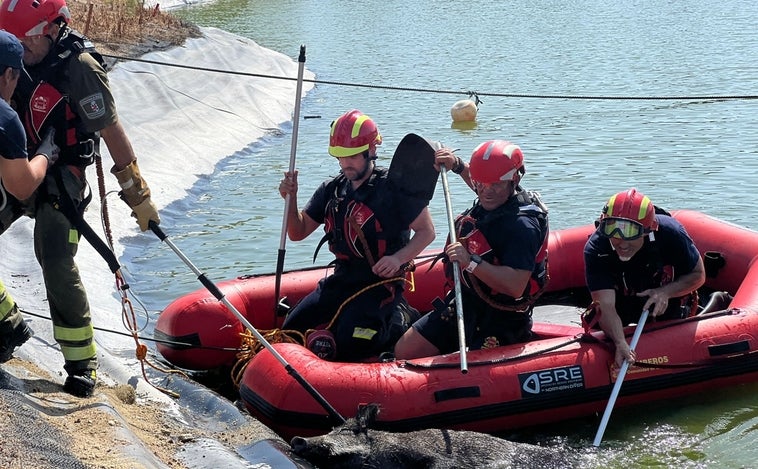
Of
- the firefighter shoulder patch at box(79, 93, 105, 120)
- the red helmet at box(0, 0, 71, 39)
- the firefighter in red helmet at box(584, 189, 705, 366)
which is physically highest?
the red helmet at box(0, 0, 71, 39)

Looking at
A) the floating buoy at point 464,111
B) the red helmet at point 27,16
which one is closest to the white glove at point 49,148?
the red helmet at point 27,16

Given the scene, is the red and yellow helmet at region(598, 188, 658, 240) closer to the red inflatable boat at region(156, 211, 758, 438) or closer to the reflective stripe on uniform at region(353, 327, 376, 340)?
the red inflatable boat at region(156, 211, 758, 438)

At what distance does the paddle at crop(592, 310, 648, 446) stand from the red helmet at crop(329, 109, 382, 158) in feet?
5.94

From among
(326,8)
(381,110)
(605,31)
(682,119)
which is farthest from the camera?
(326,8)

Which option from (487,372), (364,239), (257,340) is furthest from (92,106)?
(487,372)

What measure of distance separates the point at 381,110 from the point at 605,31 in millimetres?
8943

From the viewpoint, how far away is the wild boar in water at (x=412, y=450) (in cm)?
470

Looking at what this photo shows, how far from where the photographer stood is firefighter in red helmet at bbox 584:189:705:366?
550 centimetres

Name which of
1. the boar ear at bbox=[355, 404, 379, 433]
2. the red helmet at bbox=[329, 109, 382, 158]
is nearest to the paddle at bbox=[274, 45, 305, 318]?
the red helmet at bbox=[329, 109, 382, 158]

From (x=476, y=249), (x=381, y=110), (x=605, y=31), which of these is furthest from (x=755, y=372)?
(x=605, y=31)

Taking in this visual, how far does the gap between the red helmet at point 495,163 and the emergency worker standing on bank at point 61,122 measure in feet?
6.32

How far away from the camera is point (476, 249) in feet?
18.1

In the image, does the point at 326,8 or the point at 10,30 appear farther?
the point at 326,8

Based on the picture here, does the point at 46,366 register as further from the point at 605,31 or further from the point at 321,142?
the point at 605,31
